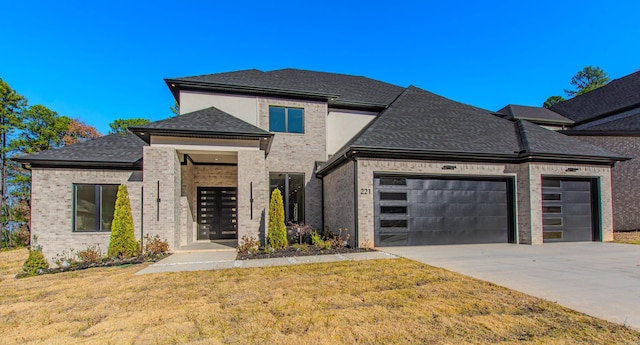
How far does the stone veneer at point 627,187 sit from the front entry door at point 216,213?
1865 centimetres

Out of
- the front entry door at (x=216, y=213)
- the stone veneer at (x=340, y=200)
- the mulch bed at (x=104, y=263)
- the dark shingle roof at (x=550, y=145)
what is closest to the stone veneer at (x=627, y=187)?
the dark shingle roof at (x=550, y=145)

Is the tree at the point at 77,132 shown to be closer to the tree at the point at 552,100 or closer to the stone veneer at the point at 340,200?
the stone veneer at the point at 340,200

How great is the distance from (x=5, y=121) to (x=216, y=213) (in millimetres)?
18238

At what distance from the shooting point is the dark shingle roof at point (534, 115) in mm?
19866

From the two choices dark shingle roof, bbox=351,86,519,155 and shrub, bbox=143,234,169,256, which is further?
dark shingle roof, bbox=351,86,519,155

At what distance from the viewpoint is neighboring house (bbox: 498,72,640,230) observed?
49.5 ft

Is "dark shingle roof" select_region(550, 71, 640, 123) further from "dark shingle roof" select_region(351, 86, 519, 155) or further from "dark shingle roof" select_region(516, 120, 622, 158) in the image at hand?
"dark shingle roof" select_region(351, 86, 519, 155)

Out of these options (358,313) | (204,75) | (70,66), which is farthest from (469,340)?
(70,66)

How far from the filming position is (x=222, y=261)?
8688 mm

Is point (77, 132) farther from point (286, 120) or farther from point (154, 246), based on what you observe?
point (154, 246)

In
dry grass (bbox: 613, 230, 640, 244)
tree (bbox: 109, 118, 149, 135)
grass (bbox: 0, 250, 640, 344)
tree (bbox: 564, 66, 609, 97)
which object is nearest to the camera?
grass (bbox: 0, 250, 640, 344)

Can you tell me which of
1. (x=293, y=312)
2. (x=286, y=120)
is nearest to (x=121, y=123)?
(x=286, y=120)

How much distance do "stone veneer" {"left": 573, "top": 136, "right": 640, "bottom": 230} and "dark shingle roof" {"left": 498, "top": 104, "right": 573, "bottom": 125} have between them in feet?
15.3

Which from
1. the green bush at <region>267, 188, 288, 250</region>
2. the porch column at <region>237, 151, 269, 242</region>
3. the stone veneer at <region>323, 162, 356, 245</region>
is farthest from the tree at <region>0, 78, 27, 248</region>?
the stone veneer at <region>323, 162, 356, 245</region>
